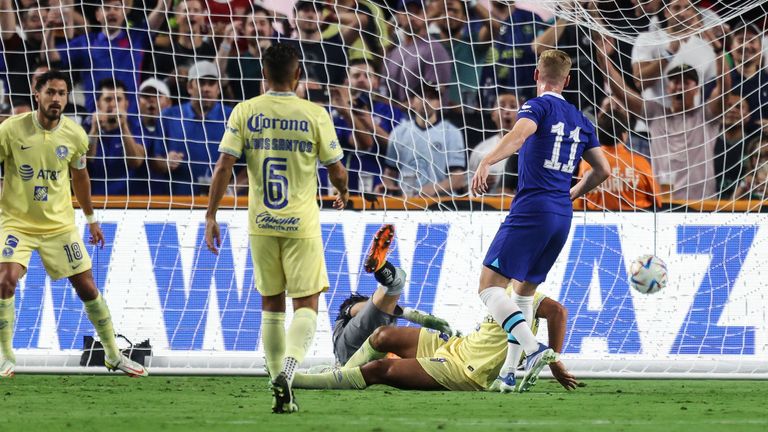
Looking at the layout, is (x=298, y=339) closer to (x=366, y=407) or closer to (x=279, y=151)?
(x=366, y=407)

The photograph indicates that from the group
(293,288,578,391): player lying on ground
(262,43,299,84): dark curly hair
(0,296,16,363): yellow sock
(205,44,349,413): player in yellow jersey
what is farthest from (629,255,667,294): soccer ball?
(0,296,16,363): yellow sock

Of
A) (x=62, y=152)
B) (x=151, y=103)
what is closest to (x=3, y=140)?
(x=62, y=152)

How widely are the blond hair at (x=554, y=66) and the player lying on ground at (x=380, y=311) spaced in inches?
52.6

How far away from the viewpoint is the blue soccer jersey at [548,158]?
6.73 meters

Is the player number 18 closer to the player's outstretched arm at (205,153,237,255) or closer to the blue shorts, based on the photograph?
the blue shorts

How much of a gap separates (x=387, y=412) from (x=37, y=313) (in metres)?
3.74

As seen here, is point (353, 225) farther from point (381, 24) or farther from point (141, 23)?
point (141, 23)

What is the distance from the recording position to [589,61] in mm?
9422

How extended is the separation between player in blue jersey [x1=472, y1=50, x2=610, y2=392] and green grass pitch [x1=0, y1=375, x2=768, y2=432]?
457 millimetres

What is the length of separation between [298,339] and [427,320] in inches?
91.4

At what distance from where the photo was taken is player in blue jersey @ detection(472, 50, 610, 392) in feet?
21.8

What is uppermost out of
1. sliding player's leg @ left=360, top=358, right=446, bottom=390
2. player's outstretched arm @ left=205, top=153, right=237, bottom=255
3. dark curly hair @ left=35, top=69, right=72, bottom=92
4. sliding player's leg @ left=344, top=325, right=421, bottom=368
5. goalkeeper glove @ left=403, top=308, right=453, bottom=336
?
dark curly hair @ left=35, top=69, right=72, bottom=92

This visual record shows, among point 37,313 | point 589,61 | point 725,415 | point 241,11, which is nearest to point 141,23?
point 241,11

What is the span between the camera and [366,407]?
5.84 metres
